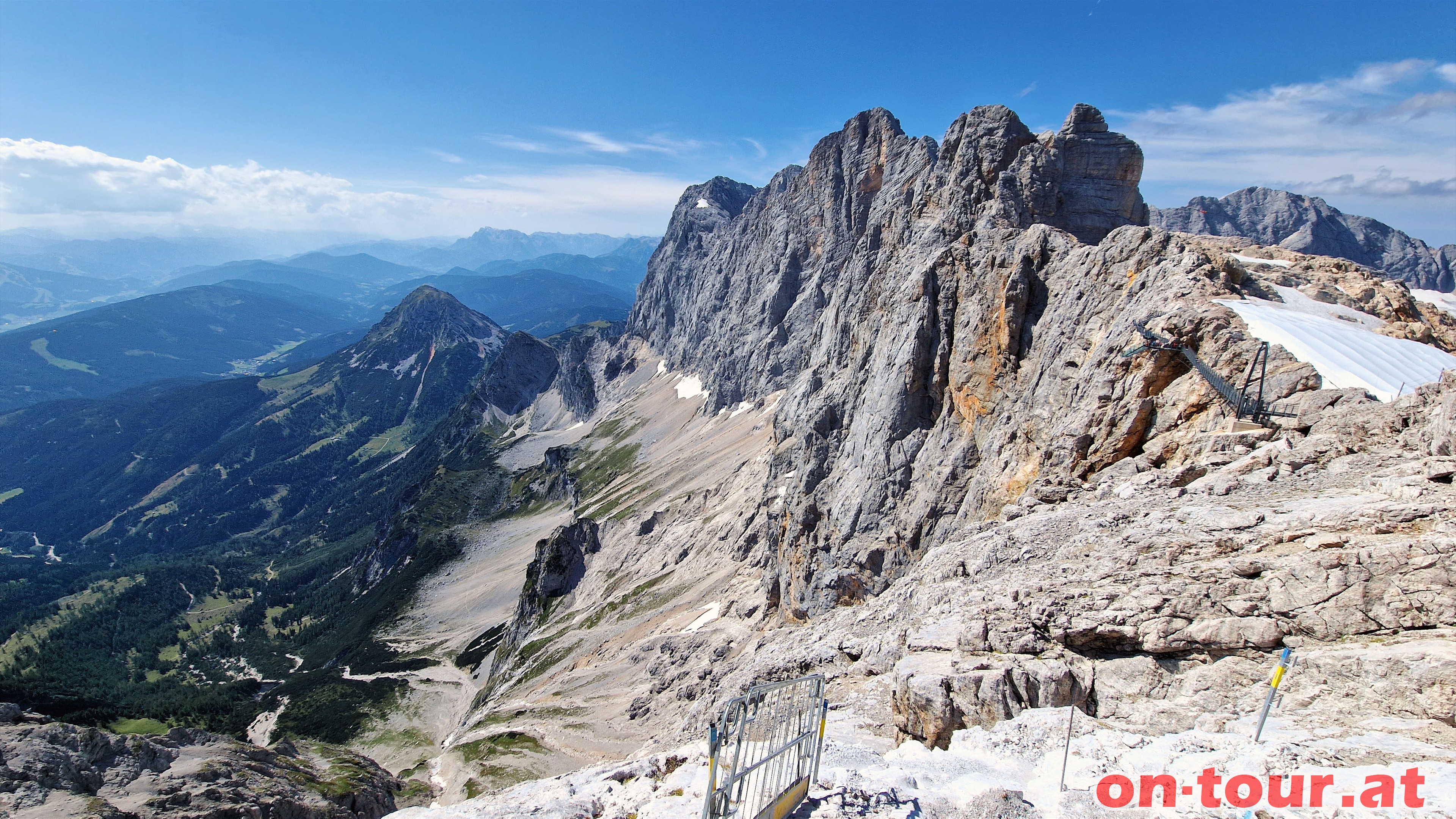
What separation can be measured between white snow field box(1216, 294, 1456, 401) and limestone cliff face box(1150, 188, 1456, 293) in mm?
189051

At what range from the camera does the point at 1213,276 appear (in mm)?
31594

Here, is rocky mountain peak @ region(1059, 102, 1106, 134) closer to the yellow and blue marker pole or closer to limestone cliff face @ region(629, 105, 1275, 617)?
limestone cliff face @ region(629, 105, 1275, 617)

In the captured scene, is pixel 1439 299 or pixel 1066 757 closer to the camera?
pixel 1066 757

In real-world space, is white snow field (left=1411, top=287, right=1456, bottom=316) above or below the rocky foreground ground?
above

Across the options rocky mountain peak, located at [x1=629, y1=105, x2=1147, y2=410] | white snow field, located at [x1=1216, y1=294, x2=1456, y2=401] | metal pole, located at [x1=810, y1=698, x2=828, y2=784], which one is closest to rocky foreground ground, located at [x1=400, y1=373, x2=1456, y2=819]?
metal pole, located at [x1=810, y1=698, x2=828, y2=784]

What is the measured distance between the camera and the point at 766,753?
15.1m

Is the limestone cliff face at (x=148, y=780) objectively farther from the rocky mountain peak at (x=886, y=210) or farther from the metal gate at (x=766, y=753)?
the rocky mountain peak at (x=886, y=210)

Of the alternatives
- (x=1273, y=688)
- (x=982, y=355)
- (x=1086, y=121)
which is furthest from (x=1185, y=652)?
(x=1086, y=121)

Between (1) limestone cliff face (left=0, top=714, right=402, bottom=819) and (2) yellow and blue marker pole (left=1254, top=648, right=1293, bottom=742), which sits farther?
(1) limestone cliff face (left=0, top=714, right=402, bottom=819)

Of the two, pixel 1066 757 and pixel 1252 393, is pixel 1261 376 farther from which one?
pixel 1066 757

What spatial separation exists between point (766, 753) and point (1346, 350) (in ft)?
99.1

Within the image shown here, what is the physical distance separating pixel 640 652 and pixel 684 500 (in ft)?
136

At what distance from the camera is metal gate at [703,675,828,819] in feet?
42.0

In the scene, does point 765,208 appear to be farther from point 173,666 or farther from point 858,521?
point 173,666
